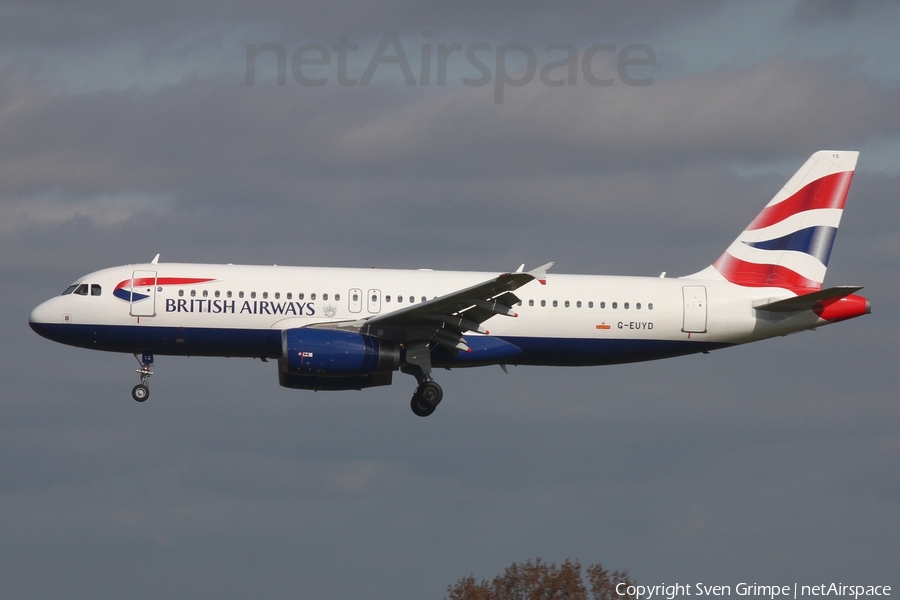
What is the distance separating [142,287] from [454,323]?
399 inches

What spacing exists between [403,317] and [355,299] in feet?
8.51

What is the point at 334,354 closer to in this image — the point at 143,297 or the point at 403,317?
the point at 403,317

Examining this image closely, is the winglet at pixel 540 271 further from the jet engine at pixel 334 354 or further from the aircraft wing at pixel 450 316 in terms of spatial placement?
the jet engine at pixel 334 354

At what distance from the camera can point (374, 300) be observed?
136 ft

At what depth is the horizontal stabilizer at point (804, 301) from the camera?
4062 centimetres

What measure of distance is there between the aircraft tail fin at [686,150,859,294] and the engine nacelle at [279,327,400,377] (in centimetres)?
1237

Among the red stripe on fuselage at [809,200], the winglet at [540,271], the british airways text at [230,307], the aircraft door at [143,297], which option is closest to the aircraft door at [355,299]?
the british airways text at [230,307]

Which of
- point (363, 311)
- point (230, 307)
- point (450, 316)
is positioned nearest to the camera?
point (450, 316)

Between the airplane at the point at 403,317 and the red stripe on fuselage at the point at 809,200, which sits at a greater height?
the red stripe on fuselage at the point at 809,200

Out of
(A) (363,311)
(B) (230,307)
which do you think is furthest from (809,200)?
(B) (230,307)

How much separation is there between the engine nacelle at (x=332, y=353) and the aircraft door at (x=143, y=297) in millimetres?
4431

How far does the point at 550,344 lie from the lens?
42125 millimetres

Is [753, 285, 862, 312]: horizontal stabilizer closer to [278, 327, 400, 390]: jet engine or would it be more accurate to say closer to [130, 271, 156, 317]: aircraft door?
[278, 327, 400, 390]: jet engine

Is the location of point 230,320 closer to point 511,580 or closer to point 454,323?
point 454,323
